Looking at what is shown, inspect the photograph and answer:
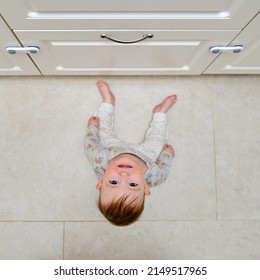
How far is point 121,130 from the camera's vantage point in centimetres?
112

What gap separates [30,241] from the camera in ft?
3.59

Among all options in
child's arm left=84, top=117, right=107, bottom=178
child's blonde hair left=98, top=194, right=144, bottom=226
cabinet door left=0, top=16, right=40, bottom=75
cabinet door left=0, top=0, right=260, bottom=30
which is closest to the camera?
cabinet door left=0, top=0, right=260, bottom=30

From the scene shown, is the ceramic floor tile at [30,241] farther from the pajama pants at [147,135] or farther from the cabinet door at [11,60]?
the cabinet door at [11,60]

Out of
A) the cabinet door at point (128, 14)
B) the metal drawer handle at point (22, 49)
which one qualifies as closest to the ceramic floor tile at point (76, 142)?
the metal drawer handle at point (22, 49)

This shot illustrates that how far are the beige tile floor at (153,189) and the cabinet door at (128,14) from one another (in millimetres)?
444

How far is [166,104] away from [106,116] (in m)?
0.23

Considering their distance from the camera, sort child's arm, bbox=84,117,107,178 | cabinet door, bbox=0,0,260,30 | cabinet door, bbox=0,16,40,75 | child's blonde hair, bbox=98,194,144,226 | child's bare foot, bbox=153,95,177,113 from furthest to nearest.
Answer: child's bare foot, bbox=153,95,177,113 < child's arm, bbox=84,117,107,178 < child's blonde hair, bbox=98,194,144,226 < cabinet door, bbox=0,16,40,75 < cabinet door, bbox=0,0,260,30

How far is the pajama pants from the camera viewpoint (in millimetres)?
1048

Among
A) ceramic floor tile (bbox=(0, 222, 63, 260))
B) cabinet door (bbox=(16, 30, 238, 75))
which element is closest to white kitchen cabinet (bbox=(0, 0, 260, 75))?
cabinet door (bbox=(16, 30, 238, 75))

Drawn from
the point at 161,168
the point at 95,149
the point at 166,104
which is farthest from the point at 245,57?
the point at 95,149

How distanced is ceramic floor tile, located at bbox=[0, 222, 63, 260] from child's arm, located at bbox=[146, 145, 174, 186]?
402 millimetres

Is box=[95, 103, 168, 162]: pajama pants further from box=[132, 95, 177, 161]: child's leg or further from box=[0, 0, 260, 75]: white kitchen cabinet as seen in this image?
box=[0, 0, 260, 75]: white kitchen cabinet

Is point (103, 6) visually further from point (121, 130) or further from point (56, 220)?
point (56, 220)
